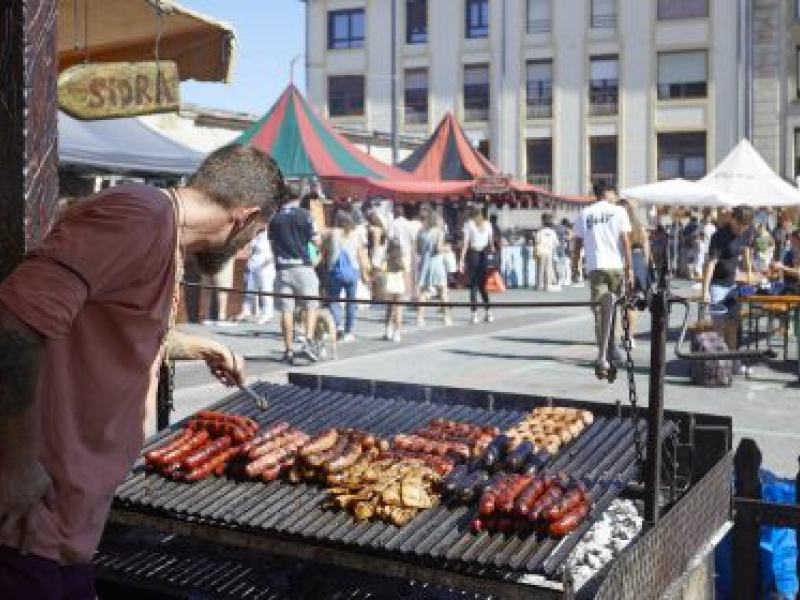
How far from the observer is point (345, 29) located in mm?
52688

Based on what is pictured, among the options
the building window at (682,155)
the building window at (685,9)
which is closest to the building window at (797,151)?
the building window at (682,155)

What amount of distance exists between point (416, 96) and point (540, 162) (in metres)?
7.19

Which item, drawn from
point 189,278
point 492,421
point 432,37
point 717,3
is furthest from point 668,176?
point 492,421

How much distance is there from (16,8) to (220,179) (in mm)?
1015

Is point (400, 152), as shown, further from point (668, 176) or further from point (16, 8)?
point (16, 8)

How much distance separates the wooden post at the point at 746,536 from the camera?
452 centimetres

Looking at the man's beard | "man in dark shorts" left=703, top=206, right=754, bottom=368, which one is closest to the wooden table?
"man in dark shorts" left=703, top=206, right=754, bottom=368

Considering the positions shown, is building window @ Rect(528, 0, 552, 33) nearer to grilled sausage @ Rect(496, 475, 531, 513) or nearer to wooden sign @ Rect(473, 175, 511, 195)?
wooden sign @ Rect(473, 175, 511, 195)

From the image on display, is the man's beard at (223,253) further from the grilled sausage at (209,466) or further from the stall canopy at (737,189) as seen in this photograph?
the stall canopy at (737,189)

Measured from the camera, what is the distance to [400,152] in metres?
38.8

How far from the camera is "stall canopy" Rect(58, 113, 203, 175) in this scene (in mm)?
13250

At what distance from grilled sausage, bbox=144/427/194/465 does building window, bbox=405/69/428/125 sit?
47.0m

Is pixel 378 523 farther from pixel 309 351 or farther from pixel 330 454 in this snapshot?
pixel 309 351

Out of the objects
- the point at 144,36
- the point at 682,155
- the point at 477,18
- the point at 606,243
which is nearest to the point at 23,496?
the point at 144,36
